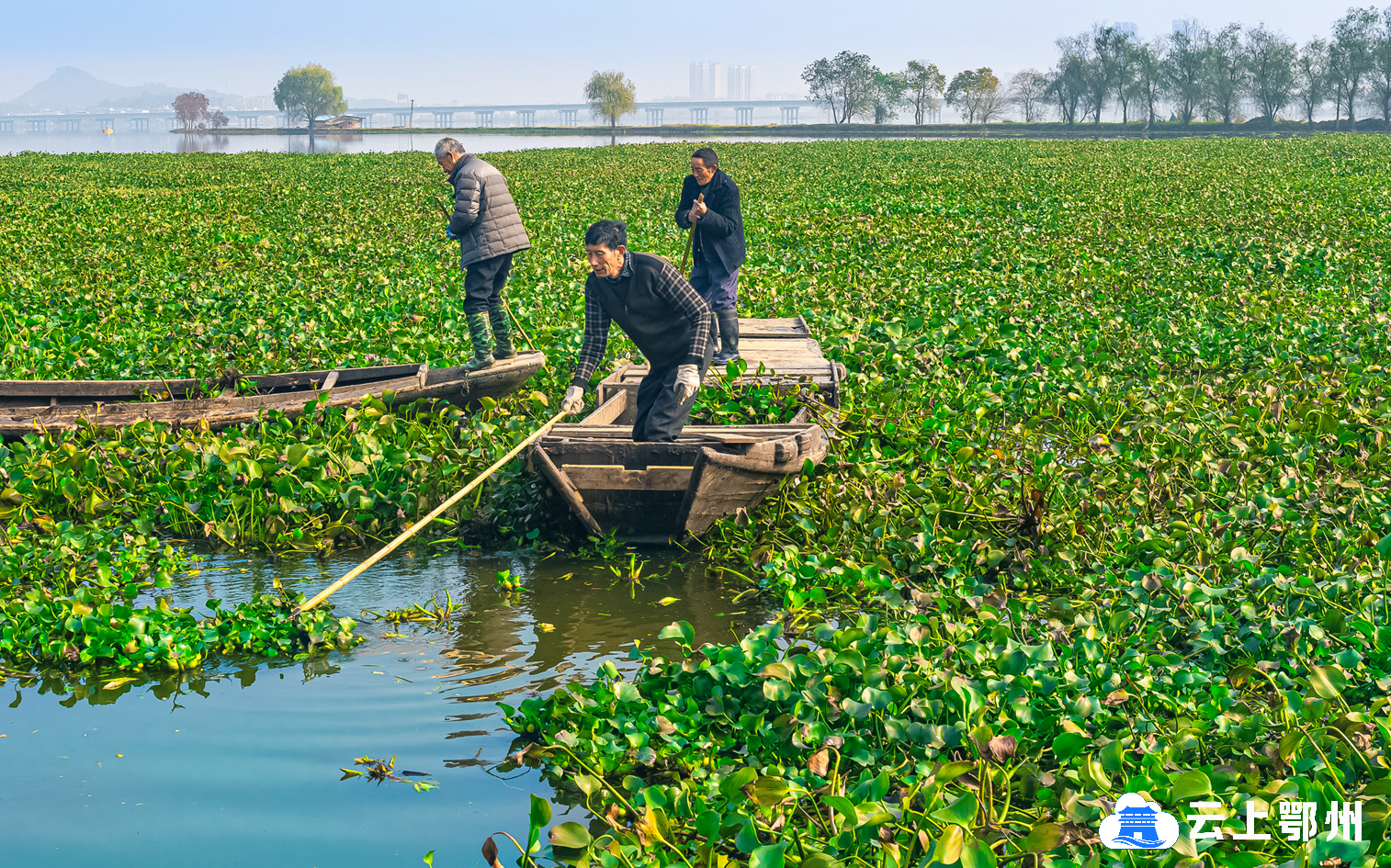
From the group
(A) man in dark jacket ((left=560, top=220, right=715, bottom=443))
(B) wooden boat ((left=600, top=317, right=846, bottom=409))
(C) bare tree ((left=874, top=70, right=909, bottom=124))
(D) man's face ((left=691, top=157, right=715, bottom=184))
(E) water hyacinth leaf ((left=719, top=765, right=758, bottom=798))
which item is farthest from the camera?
(C) bare tree ((left=874, top=70, right=909, bottom=124))

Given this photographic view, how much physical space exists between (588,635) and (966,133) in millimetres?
98863

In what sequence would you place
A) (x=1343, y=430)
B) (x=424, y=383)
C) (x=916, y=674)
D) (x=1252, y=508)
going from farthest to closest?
(x=424, y=383), (x=1343, y=430), (x=1252, y=508), (x=916, y=674)

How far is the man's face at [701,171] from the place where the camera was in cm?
815

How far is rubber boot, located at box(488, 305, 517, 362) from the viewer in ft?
29.3

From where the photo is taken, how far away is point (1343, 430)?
684 centimetres

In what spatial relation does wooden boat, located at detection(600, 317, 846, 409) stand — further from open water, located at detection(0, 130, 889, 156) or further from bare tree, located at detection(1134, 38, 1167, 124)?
bare tree, located at detection(1134, 38, 1167, 124)

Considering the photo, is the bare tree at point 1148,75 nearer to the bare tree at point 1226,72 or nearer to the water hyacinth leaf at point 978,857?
the bare tree at point 1226,72

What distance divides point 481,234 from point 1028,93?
151740 millimetres

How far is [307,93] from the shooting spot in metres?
190

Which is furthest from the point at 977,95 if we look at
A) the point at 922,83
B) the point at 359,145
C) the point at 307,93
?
the point at 307,93

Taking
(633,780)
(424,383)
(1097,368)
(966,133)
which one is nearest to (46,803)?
(633,780)

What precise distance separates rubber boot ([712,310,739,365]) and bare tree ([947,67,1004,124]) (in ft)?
440

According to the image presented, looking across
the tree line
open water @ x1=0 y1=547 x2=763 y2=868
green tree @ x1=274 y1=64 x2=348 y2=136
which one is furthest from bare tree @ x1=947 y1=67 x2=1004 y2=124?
open water @ x1=0 y1=547 x2=763 y2=868

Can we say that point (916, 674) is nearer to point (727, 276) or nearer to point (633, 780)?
point (633, 780)
